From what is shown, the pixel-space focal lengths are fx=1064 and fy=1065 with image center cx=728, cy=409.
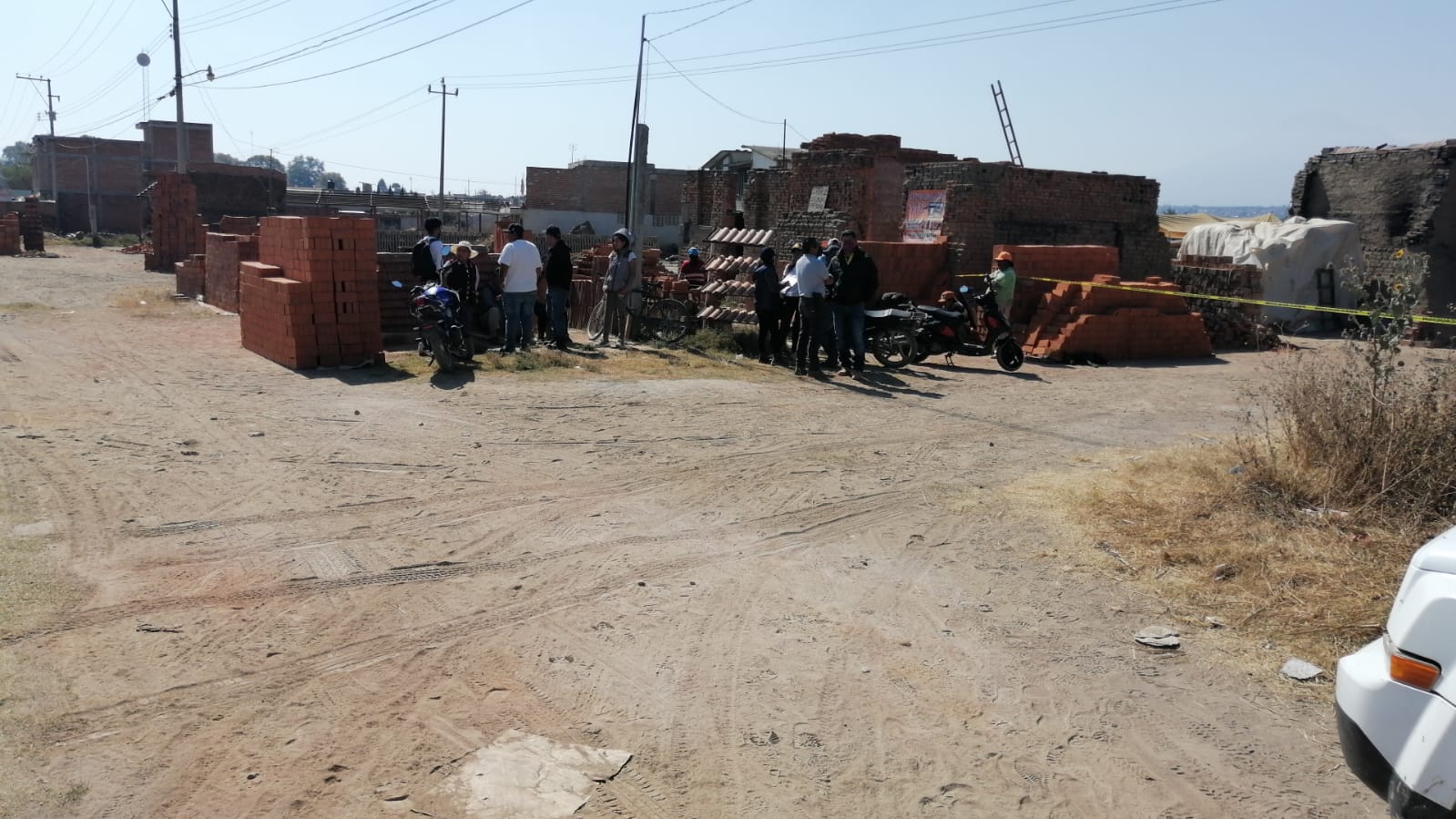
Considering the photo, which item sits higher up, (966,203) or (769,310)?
(966,203)

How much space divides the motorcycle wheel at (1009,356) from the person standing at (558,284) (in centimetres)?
573

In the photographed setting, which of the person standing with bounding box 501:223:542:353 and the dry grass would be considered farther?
the person standing with bounding box 501:223:542:353

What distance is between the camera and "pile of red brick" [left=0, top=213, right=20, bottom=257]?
116ft

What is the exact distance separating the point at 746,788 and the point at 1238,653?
2586 millimetres


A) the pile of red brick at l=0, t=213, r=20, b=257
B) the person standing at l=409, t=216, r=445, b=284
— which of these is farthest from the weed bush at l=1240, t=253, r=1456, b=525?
the pile of red brick at l=0, t=213, r=20, b=257

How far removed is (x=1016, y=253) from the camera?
54.2 ft

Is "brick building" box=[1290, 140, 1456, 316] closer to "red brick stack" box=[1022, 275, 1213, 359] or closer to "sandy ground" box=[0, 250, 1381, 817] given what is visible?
"red brick stack" box=[1022, 275, 1213, 359]

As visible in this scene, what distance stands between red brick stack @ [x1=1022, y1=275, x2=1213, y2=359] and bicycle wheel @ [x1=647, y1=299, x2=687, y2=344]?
17.0 ft

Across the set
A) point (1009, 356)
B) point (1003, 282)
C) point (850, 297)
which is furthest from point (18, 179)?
point (1009, 356)

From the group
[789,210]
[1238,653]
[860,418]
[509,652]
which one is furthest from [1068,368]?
[509,652]

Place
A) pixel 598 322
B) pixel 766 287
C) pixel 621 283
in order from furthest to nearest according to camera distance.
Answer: pixel 598 322 < pixel 621 283 < pixel 766 287

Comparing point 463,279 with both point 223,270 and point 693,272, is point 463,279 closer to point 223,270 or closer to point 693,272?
point 693,272

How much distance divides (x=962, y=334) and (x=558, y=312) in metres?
5.42

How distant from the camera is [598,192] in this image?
2261 inches
